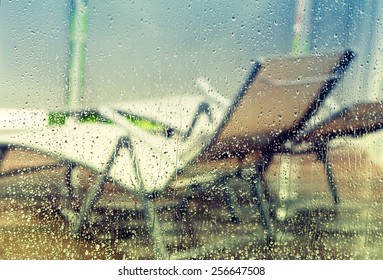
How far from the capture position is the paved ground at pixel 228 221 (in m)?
1.41

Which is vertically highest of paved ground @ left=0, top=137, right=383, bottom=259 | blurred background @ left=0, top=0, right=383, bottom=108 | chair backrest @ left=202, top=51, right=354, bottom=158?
blurred background @ left=0, top=0, right=383, bottom=108

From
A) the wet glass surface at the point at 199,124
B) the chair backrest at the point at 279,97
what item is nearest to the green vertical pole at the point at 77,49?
the wet glass surface at the point at 199,124

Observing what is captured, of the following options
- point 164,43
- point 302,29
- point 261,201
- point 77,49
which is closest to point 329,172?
point 261,201

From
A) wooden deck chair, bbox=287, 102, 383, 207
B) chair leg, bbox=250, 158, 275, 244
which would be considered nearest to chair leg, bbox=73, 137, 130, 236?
chair leg, bbox=250, 158, 275, 244

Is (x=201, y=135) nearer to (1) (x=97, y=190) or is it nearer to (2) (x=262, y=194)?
(2) (x=262, y=194)

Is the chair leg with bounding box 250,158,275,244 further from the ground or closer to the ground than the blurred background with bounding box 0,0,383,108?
closer to the ground

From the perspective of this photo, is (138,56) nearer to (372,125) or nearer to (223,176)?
(223,176)

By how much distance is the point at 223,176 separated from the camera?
1.44 meters

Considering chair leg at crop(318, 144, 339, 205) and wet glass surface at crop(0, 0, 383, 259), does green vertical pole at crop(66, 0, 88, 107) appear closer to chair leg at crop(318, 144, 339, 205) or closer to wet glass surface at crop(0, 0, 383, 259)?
wet glass surface at crop(0, 0, 383, 259)

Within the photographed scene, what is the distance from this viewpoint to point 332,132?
1410mm

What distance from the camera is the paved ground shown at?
141 centimetres

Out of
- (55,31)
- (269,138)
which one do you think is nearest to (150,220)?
(269,138)

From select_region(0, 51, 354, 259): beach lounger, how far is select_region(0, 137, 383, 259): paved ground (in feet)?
0.13

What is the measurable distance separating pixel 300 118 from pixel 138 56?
0.57m
